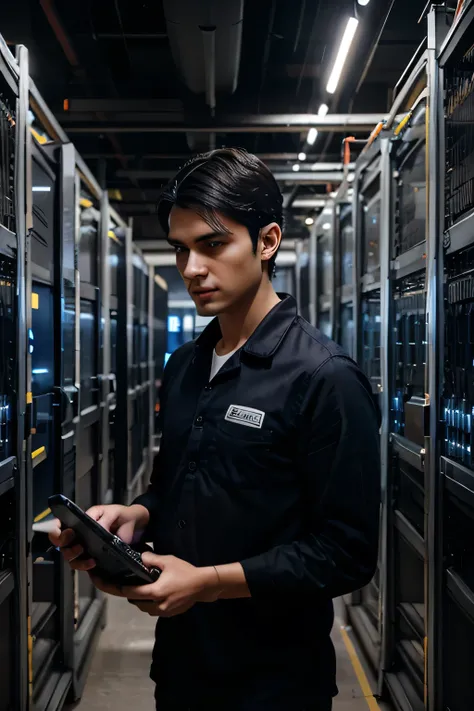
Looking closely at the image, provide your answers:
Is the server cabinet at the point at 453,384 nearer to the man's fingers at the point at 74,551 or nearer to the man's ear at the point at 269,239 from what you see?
the man's ear at the point at 269,239

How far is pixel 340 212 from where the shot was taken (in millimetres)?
4816

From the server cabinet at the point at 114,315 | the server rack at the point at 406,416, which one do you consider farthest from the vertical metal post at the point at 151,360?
the server rack at the point at 406,416

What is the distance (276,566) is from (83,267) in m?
3.10

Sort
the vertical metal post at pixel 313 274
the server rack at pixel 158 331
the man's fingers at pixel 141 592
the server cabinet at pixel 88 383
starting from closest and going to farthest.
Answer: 1. the man's fingers at pixel 141 592
2. the server cabinet at pixel 88 383
3. the vertical metal post at pixel 313 274
4. the server rack at pixel 158 331

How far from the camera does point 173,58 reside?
14.1 ft

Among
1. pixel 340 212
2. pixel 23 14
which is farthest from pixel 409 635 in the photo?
pixel 23 14

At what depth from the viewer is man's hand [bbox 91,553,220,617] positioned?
1134 millimetres

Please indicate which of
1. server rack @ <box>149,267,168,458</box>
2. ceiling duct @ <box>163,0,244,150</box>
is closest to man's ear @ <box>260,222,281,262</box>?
ceiling duct @ <box>163,0,244,150</box>

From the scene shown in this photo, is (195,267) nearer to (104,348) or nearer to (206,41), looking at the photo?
(206,41)

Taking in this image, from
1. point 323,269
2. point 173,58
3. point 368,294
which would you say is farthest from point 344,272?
point 173,58

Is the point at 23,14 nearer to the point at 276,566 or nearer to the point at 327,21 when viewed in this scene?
the point at 327,21

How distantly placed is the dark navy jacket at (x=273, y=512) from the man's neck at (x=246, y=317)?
39mm

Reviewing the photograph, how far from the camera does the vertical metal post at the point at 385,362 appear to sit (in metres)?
3.17

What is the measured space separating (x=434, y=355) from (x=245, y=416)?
48.4 inches
